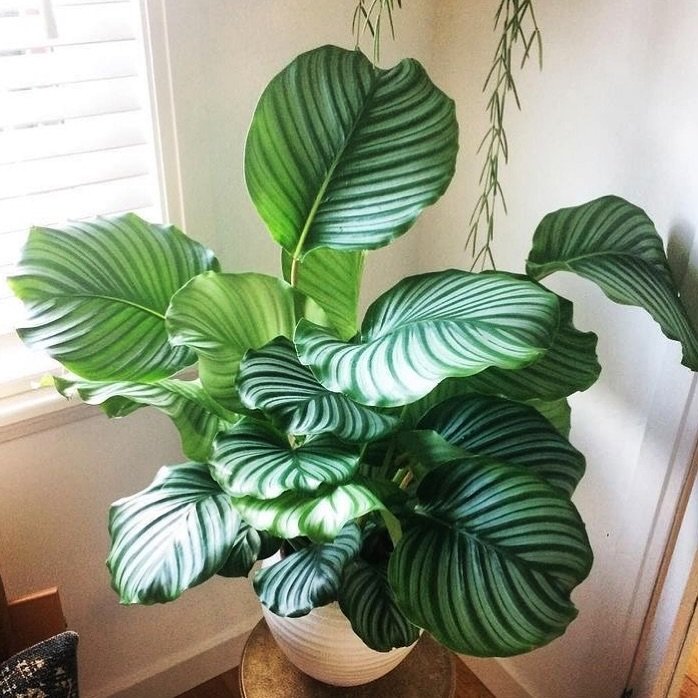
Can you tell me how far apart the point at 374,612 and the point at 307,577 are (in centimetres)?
8

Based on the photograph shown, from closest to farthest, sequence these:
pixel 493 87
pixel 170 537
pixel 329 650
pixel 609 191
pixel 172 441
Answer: pixel 170 537 < pixel 329 650 < pixel 609 191 < pixel 493 87 < pixel 172 441

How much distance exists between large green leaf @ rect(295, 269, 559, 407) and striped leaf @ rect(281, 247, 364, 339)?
4.8 inches

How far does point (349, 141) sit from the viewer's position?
0.85 metres

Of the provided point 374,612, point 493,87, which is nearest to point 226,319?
point 374,612

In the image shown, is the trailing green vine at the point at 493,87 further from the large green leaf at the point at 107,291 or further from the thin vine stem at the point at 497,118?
the large green leaf at the point at 107,291

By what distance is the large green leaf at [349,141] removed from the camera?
83 cm

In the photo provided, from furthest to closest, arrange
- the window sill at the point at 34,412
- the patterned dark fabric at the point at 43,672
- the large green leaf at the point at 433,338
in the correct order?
1. the window sill at the point at 34,412
2. the patterned dark fabric at the point at 43,672
3. the large green leaf at the point at 433,338

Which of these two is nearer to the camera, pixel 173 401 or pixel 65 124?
pixel 173 401

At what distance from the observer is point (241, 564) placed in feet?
2.99

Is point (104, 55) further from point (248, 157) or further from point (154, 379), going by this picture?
point (154, 379)

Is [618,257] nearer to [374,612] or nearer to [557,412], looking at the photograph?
[557,412]

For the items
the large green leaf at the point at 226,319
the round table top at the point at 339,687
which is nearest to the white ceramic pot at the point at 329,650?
the round table top at the point at 339,687

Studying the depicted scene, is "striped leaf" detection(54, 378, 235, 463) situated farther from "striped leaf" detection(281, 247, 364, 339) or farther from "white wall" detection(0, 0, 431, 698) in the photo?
"white wall" detection(0, 0, 431, 698)

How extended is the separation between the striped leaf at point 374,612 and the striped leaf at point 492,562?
0.34 ft
